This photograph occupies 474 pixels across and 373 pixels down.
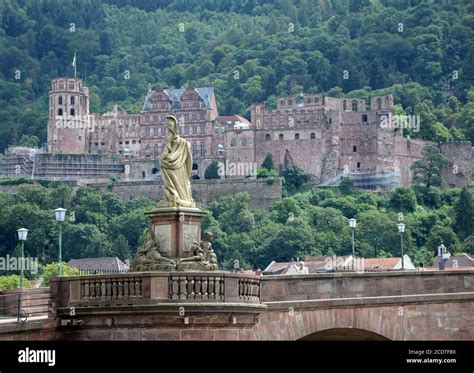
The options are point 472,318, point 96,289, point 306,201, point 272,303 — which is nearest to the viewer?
point 96,289

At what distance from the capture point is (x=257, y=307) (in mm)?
38406

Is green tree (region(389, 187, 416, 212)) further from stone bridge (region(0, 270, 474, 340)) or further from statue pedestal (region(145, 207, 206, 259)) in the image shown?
statue pedestal (region(145, 207, 206, 259))

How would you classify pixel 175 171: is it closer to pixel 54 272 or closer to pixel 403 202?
pixel 54 272

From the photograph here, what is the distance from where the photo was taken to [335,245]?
552 ft

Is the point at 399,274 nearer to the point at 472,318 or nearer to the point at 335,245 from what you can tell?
the point at 472,318

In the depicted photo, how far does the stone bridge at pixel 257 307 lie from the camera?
3703 centimetres

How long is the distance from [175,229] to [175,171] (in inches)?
55.3

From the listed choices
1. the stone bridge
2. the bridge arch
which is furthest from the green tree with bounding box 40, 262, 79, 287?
the bridge arch

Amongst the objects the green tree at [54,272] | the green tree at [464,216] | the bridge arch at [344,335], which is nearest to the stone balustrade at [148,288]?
the bridge arch at [344,335]

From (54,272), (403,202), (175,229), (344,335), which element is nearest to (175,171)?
→ (175,229)
